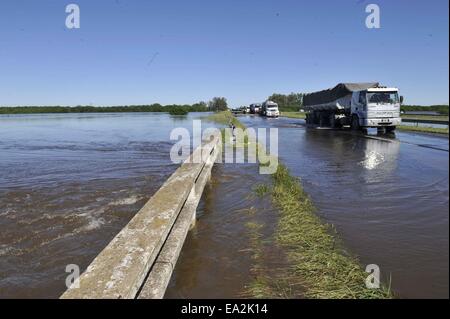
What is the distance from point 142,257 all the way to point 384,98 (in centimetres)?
2165

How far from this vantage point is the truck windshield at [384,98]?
71.9ft

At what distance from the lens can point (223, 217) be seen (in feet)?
20.7

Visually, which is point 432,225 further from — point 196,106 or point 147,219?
point 196,106

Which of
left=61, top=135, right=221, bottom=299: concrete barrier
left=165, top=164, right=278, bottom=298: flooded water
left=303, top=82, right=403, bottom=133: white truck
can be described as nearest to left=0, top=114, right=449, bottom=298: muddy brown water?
left=165, top=164, right=278, bottom=298: flooded water

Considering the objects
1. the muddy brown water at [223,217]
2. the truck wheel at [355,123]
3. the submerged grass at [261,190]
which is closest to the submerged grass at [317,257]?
the muddy brown water at [223,217]

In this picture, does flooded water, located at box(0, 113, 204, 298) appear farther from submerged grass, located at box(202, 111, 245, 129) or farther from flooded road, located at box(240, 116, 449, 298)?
submerged grass, located at box(202, 111, 245, 129)

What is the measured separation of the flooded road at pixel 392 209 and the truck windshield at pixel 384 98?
31.2ft

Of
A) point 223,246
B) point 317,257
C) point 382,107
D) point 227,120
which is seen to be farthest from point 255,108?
point 317,257

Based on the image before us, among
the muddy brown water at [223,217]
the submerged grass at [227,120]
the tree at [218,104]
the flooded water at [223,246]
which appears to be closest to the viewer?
the flooded water at [223,246]

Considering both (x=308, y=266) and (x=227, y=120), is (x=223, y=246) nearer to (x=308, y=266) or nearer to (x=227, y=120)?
(x=308, y=266)

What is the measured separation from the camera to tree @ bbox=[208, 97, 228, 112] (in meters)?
141

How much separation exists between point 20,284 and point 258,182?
19.4ft

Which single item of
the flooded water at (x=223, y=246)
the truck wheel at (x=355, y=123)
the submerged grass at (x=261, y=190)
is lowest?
the flooded water at (x=223, y=246)

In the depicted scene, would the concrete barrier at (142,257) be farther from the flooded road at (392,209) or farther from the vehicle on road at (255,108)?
the vehicle on road at (255,108)
